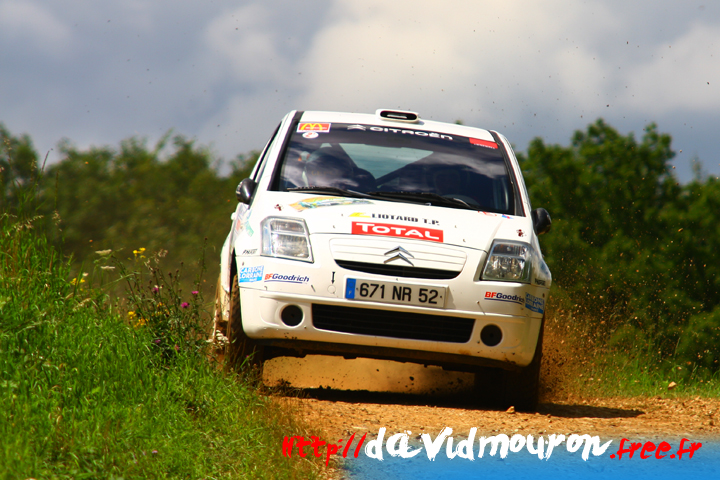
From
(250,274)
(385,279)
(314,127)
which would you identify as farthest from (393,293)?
(314,127)

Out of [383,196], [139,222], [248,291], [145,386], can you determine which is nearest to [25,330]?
[145,386]

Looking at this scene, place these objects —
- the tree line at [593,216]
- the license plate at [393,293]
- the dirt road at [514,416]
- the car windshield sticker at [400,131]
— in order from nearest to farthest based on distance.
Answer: the dirt road at [514,416], the license plate at [393,293], the car windshield sticker at [400,131], the tree line at [593,216]

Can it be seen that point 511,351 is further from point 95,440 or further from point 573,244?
point 573,244

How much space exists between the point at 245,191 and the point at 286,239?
81 cm

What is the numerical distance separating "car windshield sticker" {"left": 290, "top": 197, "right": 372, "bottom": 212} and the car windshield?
0.50 ft

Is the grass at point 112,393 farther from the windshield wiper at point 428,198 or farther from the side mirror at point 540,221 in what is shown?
the side mirror at point 540,221

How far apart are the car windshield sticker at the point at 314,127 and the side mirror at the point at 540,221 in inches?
69.0

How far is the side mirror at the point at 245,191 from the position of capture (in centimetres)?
552

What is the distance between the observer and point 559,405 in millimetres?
6375

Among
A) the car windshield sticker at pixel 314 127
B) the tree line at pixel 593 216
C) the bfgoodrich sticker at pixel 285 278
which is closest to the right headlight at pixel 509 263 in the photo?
the bfgoodrich sticker at pixel 285 278

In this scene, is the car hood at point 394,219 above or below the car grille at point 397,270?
above

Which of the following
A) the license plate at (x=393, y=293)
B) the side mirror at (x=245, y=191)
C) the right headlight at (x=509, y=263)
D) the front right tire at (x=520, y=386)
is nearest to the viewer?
the license plate at (x=393, y=293)

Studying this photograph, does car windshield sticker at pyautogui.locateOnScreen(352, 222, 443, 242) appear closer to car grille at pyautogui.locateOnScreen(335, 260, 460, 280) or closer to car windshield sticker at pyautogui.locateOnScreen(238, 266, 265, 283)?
car grille at pyautogui.locateOnScreen(335, 260, 460, 280)

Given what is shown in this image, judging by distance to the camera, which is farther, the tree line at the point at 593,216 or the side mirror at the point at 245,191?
the tree line at the point at 593,216
